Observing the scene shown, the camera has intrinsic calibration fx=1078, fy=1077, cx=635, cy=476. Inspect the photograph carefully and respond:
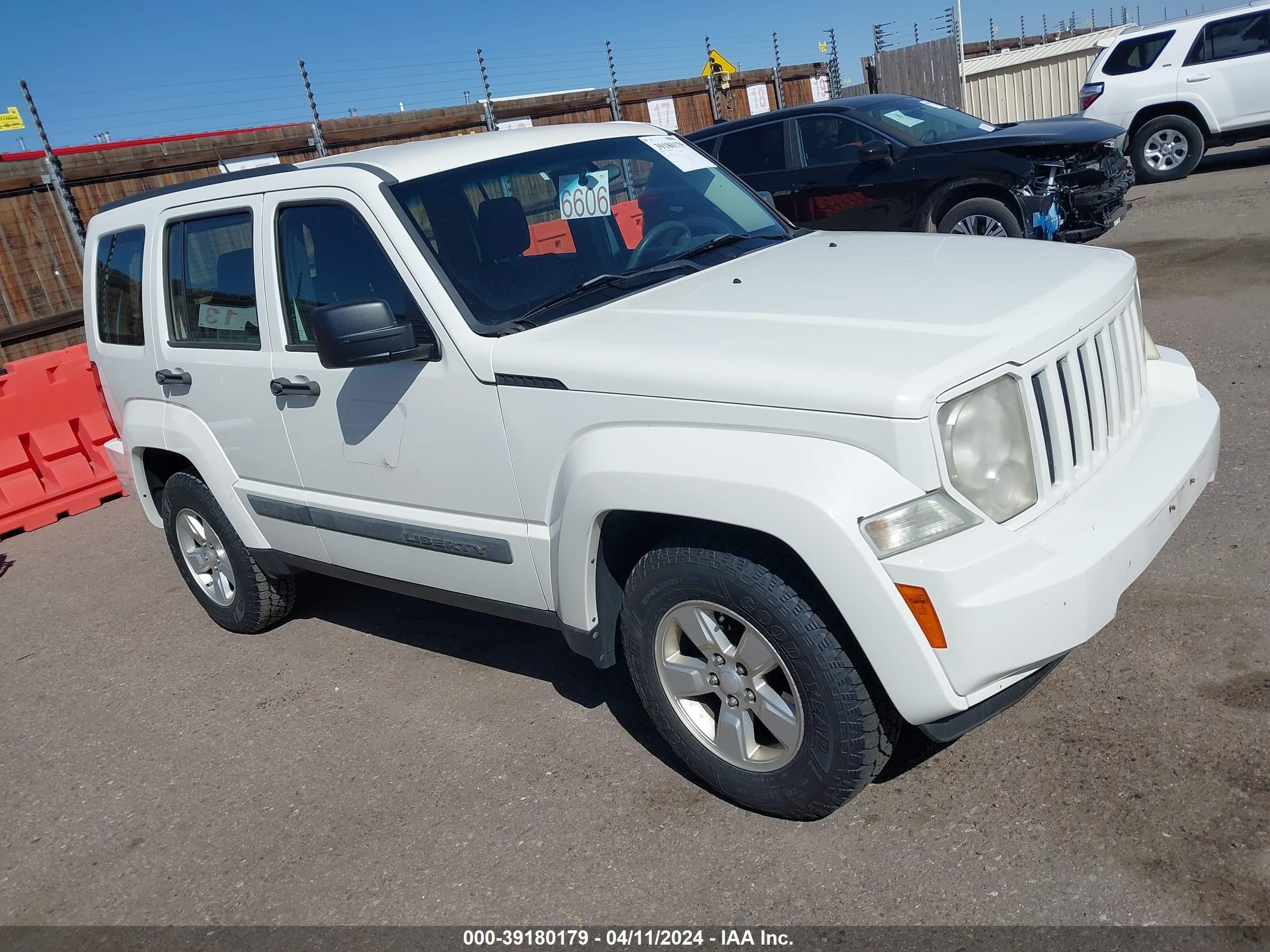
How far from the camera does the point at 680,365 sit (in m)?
2.90

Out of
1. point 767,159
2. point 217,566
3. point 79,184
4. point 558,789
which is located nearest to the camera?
point 558,789

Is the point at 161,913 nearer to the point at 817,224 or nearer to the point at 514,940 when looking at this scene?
the point at 514,940

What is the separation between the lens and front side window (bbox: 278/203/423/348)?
143 inches

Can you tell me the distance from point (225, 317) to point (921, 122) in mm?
7223

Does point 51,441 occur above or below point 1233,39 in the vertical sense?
below

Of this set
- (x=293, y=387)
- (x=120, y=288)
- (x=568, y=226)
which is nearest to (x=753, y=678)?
(x=568, y=226)

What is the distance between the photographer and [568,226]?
3842 millimetres

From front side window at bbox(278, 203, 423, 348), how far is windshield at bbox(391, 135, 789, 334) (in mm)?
187

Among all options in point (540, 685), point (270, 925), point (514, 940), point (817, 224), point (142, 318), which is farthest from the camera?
point (817, 224)

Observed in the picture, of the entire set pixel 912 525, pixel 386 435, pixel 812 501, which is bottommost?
pixel 912 525

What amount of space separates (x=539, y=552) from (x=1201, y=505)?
2.91 metres

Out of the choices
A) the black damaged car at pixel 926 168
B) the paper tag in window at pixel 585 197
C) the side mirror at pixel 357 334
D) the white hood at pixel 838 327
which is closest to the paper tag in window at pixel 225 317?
the side mirror at pixel 357 334

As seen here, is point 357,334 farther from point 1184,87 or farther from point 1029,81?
point 1029,81

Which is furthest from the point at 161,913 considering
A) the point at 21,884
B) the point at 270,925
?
the point at 21,884
